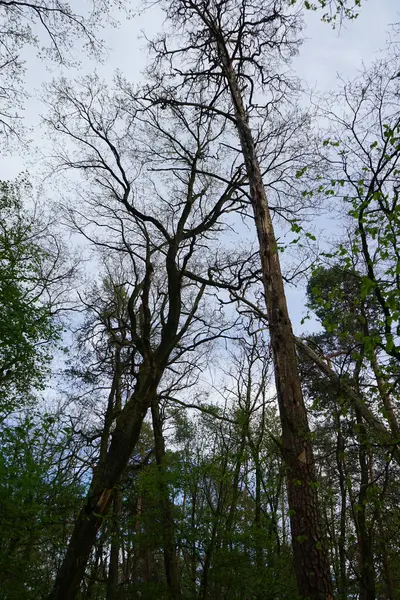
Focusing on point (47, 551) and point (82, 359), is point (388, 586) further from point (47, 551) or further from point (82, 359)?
point (82, 359)

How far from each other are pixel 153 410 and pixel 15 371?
3761mm

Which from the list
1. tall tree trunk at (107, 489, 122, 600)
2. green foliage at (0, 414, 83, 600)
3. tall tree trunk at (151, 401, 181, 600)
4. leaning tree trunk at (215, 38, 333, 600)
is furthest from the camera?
tall tree trunk at (107, 489, 122, 600)

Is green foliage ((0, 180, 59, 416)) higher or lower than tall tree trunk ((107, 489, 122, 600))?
higher

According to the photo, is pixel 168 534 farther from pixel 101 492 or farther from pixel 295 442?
pixel 295 442

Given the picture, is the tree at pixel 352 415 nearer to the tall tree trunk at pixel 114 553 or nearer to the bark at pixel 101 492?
the bark at pixel 101 492

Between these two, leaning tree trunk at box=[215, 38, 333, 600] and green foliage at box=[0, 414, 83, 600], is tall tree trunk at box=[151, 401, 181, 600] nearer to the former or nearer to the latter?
green foliage at box=[0, 414, 83, 600]

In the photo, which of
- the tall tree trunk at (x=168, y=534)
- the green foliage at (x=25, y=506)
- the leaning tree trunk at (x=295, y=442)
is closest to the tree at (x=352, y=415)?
the leaning tree trunk at (x=295, y=442)

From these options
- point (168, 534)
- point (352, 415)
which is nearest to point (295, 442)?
point (168, 534)

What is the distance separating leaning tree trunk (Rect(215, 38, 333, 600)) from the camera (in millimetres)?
3875

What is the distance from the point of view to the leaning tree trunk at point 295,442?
153 inches

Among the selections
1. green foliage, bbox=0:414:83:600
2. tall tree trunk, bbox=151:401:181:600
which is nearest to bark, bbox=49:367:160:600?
green foliage, bbox=0:414:83:600

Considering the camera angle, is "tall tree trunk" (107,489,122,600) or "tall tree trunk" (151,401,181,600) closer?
"tall tree trunk" (151,401,181,600)

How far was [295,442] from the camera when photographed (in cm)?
439

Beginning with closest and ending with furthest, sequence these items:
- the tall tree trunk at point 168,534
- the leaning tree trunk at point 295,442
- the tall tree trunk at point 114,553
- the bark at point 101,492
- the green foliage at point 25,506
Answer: the leaning tree trunk at point 295,442 < the green foliage at point 25,506 < the bark at point 101,492 < the tall tree trunk at point 168,534 < the tall tree trunk at point 114,553
